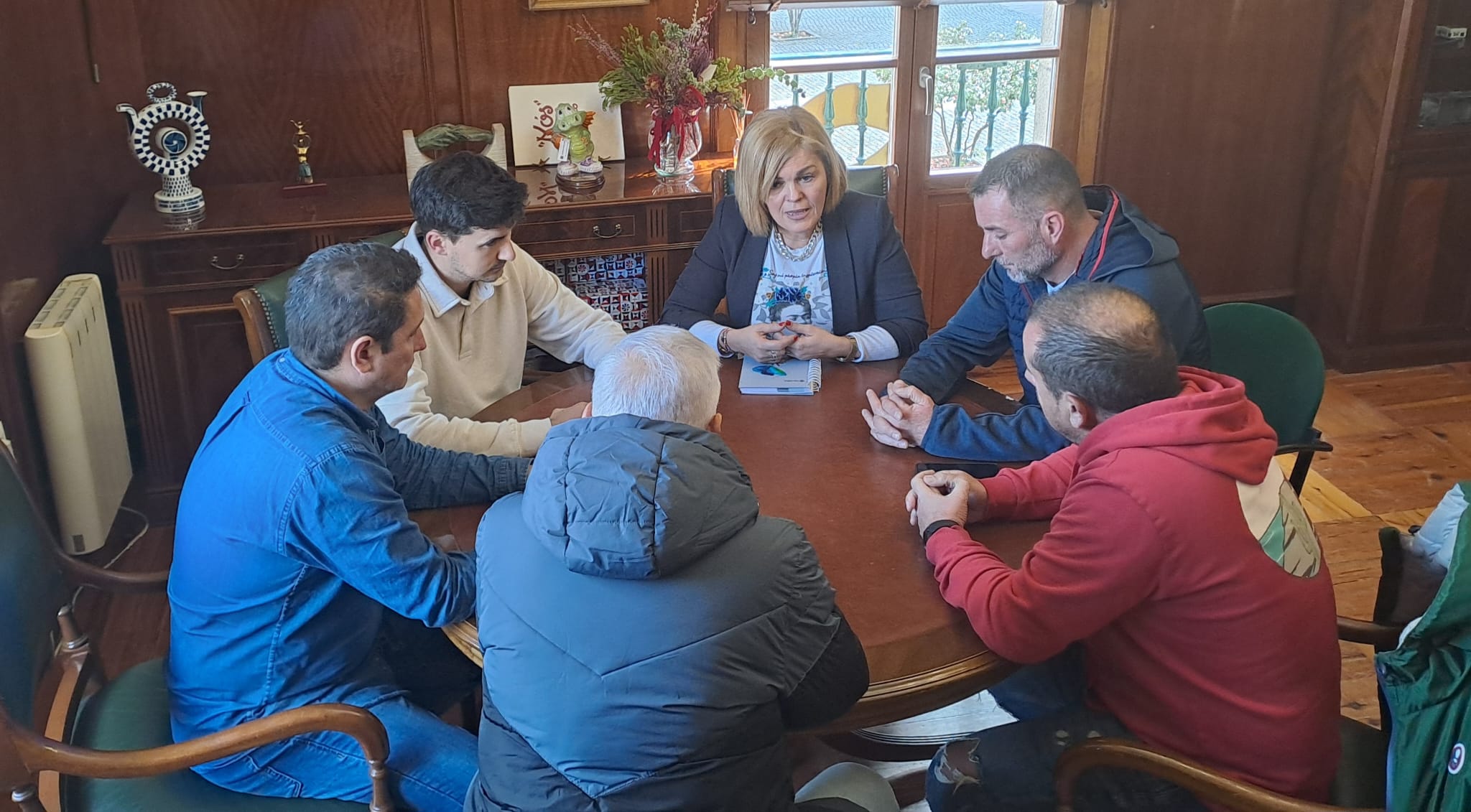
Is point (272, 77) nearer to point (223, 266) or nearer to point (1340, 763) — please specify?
point (223, 266)

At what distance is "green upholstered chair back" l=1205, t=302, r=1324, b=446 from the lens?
246 cm

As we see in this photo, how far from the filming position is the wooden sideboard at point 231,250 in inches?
132

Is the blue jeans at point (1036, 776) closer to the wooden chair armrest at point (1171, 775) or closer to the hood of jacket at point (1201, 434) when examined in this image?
the wooden chair armrest at point (1171, 775)

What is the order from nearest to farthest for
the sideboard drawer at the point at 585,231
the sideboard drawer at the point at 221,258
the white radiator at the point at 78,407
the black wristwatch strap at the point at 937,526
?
the black wristwatch strap at the point at 937,526 → the white radiator at the point at 78,407 → the sideboard drawer at the point at 221,258 → the sideboard drawer at the point at 585,231

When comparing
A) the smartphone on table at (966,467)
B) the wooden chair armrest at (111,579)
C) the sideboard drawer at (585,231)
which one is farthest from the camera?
the sideboard drawer at (585,231)

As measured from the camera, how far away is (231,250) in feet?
11.1

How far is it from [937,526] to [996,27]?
2.90 metres

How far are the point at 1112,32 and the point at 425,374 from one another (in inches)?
116

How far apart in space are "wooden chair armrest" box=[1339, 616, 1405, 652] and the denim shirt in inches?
52.2

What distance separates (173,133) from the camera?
3.44m

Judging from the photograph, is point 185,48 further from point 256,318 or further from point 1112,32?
point 1112,32

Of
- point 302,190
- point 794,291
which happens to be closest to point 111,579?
point 794,291

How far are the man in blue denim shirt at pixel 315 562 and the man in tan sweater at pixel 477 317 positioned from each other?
41cm

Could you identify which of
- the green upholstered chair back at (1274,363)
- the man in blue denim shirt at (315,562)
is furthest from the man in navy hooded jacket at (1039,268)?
the man in blue denim shirt at (315,562)
